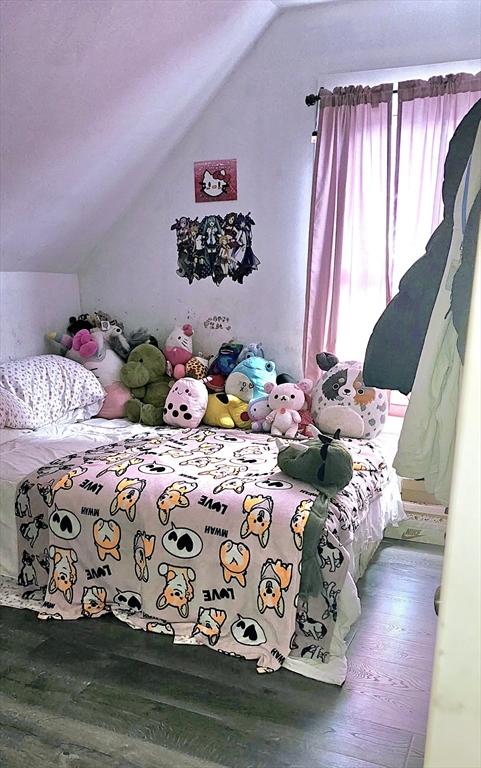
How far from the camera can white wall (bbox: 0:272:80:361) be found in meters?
3.17

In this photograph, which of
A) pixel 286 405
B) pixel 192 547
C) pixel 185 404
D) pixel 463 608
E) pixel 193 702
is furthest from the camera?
pixel 185 404

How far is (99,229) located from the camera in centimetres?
350

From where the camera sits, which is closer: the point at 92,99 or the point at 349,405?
the point at 92,99

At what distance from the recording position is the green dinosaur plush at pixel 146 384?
319 centimetres

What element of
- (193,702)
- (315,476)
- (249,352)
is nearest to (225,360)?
(249,352)

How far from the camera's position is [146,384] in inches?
130

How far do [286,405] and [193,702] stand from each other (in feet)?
4.89

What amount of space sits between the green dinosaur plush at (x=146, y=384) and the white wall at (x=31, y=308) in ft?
1.75

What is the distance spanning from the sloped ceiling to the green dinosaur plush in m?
0.77

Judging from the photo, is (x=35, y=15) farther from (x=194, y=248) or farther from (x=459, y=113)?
(x=459, y=113)

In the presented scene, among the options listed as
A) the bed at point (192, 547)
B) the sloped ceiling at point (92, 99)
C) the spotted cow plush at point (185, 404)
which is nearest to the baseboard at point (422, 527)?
the bed at point (192, 547)

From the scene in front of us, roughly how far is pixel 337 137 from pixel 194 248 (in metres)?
0.97

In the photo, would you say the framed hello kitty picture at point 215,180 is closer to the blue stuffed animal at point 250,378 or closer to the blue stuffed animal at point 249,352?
the blue stuffed animal at point 249,352

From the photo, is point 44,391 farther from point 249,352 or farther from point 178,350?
point 249,352
